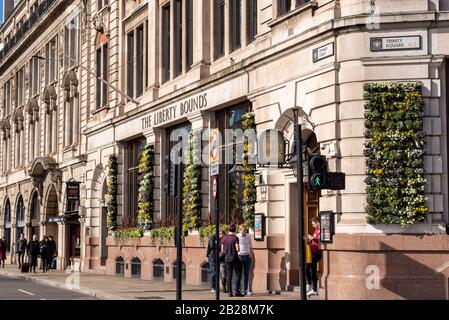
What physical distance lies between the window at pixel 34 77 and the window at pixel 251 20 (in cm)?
3010

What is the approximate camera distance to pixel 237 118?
27766 mm

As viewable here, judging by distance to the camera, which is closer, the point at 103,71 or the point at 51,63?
the point at 103,71

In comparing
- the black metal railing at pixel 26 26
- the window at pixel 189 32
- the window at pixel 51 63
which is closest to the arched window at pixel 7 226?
the black metal railing at pixel 26 26

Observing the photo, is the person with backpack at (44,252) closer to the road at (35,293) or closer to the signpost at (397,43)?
the road at (35,293)

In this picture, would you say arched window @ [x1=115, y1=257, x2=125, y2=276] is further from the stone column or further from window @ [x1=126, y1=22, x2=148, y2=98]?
the stone column

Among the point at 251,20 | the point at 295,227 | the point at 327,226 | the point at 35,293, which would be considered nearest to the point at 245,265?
the point at 295,227

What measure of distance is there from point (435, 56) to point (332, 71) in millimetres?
2485

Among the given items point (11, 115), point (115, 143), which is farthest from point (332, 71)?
point (11, 115)

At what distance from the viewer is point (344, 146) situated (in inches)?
835

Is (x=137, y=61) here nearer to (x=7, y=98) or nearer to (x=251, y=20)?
(x=251, y=20)

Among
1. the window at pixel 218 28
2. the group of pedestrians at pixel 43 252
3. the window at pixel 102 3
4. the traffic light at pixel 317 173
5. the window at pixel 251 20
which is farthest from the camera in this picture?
the group of pedestrians at pixel 43 252

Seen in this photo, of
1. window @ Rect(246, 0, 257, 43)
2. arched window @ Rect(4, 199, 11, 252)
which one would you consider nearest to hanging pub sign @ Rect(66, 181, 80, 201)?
window @ Rect(246, 0, 257, 43)

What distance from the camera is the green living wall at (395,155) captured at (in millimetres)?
20422

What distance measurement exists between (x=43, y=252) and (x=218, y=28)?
18.8 metres
